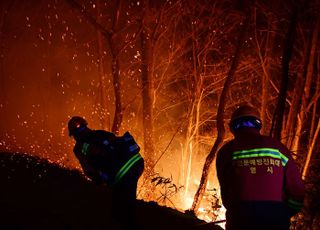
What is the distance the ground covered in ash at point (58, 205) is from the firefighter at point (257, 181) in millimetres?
1443

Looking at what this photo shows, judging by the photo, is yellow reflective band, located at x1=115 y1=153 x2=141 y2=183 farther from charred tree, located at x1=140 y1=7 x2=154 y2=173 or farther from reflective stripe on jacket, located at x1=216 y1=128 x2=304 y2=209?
charred tree, located at x1=140 y1=7 x2=154 y2=173

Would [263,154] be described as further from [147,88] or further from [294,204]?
[147,88]

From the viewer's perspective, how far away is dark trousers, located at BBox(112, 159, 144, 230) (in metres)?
4.59

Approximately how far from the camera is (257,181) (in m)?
3.77

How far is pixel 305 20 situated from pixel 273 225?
11668 millimetres

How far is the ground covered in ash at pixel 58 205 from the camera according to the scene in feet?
16.4

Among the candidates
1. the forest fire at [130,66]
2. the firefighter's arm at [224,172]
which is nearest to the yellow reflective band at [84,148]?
the firefighter's arm at [224,172]

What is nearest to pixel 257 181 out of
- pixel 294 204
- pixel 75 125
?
pixel 294 204

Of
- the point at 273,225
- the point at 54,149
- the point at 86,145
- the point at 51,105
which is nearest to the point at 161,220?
the point at 86,145

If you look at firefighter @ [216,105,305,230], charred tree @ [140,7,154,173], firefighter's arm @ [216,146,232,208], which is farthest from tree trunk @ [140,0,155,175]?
firefighter @ [216,105,305,230]

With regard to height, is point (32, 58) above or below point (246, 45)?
below

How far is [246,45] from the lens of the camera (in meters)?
17.6

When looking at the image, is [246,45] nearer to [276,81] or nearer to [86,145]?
[276,81]

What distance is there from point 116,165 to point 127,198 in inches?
16.2
